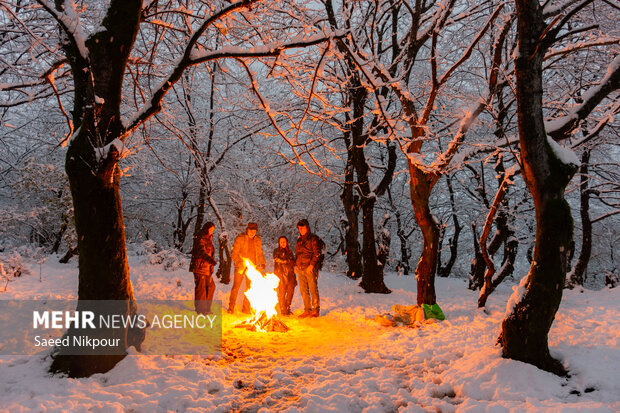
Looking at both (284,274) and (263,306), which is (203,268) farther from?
(284,274)

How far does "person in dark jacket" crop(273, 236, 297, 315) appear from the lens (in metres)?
8.88

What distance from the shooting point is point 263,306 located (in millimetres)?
7340

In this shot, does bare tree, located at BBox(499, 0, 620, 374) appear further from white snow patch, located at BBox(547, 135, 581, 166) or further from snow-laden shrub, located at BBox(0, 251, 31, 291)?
snow-laden shrub, located at BBox(0, 251, 31, 291)

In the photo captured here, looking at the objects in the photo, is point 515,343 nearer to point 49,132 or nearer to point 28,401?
point 28,401

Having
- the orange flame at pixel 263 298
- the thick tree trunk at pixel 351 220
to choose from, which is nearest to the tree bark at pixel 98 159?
the orange flame at pixel 263 298

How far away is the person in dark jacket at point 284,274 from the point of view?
29.1ft

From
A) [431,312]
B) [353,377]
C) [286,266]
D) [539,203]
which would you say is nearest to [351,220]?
[286,266]

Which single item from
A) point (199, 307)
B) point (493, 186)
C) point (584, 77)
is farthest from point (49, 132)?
point (493, 186)

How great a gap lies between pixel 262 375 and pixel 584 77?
509 inches

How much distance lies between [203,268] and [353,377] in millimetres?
4638

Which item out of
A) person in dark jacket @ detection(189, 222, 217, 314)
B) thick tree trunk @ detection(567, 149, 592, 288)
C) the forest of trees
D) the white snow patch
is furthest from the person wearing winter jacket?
thick tree trunk @ detection(567, 149, 592, 288)

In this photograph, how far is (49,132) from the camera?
14711mm

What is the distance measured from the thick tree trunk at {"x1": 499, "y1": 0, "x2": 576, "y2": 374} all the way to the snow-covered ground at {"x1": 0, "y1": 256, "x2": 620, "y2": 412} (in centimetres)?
35

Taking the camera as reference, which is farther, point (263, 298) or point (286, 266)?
point (286, 266)
